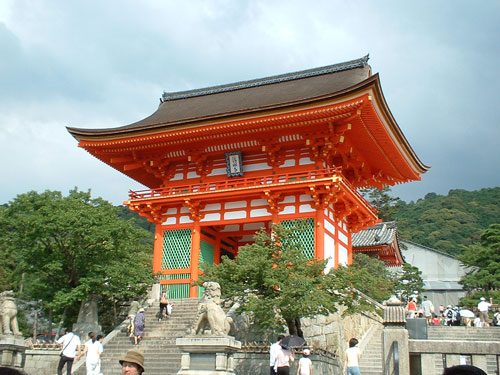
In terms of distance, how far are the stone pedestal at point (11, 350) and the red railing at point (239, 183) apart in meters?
9.89

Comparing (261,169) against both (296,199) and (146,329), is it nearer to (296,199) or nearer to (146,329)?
(296,199)

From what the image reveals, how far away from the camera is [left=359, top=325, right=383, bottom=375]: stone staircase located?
16.9m

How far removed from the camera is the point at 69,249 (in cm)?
2138

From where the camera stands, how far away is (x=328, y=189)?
2120 cm

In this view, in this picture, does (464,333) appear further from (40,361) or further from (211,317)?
(40,361)

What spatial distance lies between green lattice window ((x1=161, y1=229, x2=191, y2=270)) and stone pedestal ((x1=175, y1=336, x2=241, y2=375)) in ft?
37.1

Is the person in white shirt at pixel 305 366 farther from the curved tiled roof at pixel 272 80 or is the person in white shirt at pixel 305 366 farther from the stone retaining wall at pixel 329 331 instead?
the curved tiled roof at pixel 272 80

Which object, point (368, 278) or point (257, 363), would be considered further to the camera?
point (368, 278)

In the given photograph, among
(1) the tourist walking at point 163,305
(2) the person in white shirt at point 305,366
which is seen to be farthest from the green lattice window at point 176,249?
(2) the person in white shirt at point 305,366

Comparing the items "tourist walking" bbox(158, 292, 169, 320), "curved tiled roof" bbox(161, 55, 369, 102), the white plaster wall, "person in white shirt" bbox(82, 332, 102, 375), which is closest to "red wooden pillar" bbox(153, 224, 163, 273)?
"tourist walking" bbox(158, 292, 169, 320)

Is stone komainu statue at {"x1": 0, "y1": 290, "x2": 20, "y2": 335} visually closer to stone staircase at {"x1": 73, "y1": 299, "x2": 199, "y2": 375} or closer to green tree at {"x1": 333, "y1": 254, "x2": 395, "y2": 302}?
stone staircase at {"x1": 73, "y1": 299, "x2": 199, "y2": 375}

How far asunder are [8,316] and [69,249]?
19.3ft

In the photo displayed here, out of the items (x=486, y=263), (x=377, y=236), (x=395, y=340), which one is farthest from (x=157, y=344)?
(x=486, y=263)

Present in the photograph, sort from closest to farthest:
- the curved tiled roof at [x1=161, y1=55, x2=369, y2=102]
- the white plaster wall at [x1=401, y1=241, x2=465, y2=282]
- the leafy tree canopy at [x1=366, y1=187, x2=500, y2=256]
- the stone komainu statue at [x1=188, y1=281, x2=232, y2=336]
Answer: the stone komainu statue at [x1=188, y1=281, x2=232, y2=336]
the curved tiled roof at [x1=161, y1=55, x2=369, y2=102]
the white plaster wall at [x1=401, y1=241, x2=465, y2=282]
the leafy tree canopy at [x1=366, y1=187, x2=500, y2=256]
